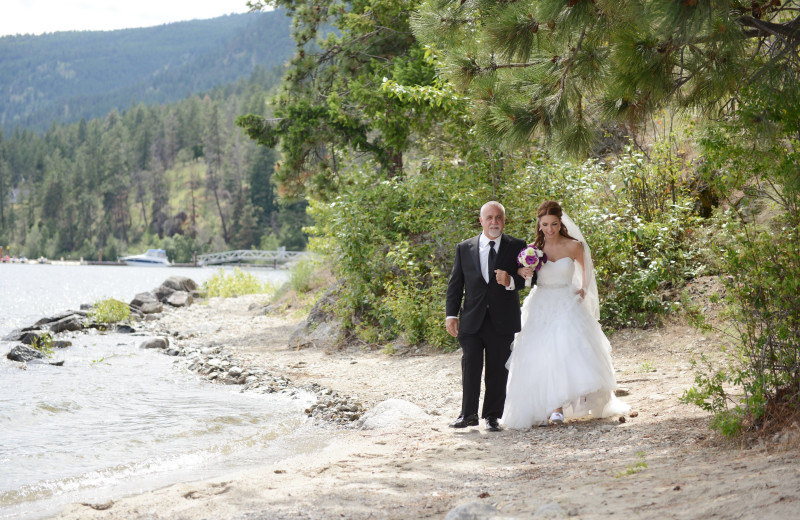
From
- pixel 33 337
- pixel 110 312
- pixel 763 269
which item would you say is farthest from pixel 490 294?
pixel 110 312

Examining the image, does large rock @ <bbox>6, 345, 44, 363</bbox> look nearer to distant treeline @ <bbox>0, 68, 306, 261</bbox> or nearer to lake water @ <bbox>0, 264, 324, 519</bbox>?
lake water @ <bbox>0, 264, 324, 519</bbox>

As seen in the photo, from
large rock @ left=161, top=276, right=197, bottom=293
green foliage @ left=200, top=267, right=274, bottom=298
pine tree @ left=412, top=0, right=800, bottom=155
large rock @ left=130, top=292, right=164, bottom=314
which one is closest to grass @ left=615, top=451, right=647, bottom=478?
pine tree @ left=412, top=0, right=800, bottom=155

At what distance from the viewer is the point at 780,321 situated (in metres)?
5.12

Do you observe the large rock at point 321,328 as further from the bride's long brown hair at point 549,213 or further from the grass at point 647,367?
the bride's long brown hair at point 549,213

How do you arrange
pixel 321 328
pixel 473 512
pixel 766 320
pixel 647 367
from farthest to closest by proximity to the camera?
pixel 321 328 < pixel 647 367 < pixel 766 320 < pixel 473 512

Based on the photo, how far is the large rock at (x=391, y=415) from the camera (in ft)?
25.6

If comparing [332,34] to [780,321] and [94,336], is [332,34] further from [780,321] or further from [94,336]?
[780,321]

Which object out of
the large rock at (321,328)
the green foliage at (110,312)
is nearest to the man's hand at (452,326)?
the large rock at (321,328)

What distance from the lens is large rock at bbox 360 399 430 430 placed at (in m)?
7.80

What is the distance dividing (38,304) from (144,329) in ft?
58.8

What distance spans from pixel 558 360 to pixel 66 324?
706 inches

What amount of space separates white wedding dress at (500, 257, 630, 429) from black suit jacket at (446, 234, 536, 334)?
0.21 m

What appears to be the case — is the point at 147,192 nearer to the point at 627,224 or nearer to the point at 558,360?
the point at 627,224

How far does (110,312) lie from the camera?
74.0 ft
